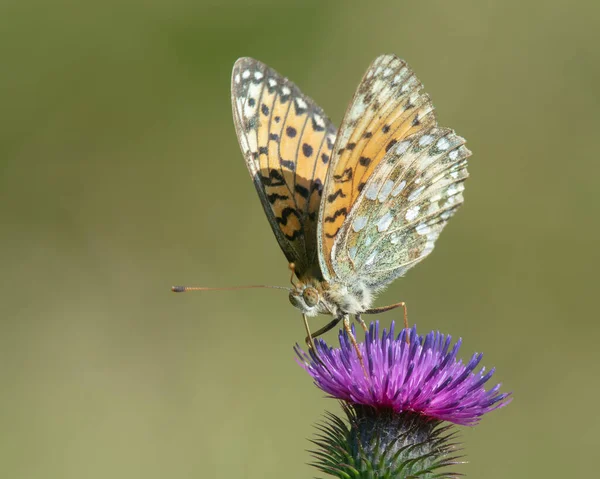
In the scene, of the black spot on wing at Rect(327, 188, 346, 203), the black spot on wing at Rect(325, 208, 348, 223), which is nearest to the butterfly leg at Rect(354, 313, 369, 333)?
the black spot on wing at Rect(325, 208, 348, 223)

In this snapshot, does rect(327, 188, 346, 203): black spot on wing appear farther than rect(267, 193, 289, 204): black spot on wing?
No

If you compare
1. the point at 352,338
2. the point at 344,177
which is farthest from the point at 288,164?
the point at 352,338

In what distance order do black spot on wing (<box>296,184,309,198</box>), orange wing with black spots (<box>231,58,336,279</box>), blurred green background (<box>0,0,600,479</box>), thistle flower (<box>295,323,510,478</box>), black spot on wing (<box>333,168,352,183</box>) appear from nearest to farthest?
thistle flower (<box>295,323,510,478</box>) → black spot on wing (<box>333,168,352,183</box>) → orange wing with black spots (<box>231,58,336,279</box>) → black spot on wing (<box>296,184,309,198</box>) → blurred green background (<box>0,0,600,479</box>)

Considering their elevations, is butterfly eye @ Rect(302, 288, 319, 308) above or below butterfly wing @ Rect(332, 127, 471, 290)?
→ below

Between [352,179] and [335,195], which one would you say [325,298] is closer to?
[335,195]

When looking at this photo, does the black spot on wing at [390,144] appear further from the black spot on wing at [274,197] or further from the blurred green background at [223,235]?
the blurred green background at [223,235]

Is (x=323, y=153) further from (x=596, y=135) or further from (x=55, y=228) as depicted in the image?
(x=596, y=135)

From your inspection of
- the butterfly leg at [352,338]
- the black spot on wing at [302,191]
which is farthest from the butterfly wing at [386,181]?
the black spot on wing at [302,191]

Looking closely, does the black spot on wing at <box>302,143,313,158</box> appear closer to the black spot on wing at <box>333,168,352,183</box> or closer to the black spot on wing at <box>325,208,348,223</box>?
the black spot on wing at <box>333,168,352,183</box>
